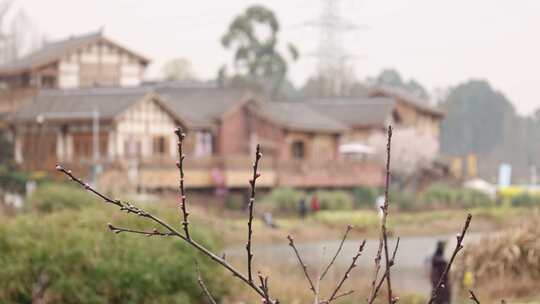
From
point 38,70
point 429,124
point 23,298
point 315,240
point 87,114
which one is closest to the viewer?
point 23,298

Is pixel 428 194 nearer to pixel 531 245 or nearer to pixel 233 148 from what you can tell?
pixel 233 148

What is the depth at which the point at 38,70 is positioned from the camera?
29391 millimetres

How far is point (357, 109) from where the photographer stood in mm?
35500

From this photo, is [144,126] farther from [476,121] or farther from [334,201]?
[476,121]

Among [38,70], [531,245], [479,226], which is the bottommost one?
[479,226]

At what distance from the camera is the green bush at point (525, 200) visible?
3092 centimetres

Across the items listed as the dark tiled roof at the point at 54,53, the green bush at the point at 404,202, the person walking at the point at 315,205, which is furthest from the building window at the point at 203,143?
the green bush at the point at 404,202

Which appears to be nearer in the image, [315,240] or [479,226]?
[315,240]

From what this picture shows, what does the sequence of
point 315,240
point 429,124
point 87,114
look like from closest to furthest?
point 315,240
point 87,114
point 429,124

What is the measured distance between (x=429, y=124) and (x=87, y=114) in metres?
17.0

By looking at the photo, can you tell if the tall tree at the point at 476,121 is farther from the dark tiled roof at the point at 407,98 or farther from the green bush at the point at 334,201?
the green bush at the point at 334,201

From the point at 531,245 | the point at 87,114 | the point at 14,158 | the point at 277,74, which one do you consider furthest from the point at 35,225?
the point at 277,74

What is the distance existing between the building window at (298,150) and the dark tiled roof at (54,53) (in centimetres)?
533

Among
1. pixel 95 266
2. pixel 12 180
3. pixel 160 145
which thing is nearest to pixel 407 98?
pixel 160 145
